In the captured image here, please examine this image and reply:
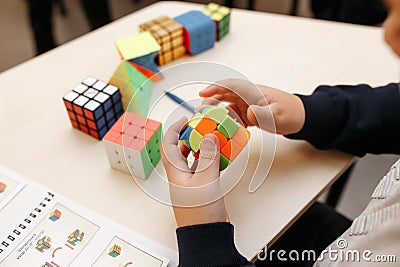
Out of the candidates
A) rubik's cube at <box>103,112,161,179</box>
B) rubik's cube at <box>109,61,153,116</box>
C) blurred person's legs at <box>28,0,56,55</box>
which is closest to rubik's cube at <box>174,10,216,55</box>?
rubik's cube at <box>109,61,153,116</box>

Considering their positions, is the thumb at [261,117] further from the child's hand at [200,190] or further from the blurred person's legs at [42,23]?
the blurred person's legs at [42,23]

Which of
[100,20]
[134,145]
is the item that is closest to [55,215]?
[134,145]

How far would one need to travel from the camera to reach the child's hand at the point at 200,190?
1.54 ft

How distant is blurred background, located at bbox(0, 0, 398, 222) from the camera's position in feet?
3.81

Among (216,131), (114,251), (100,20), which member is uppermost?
(216,131)

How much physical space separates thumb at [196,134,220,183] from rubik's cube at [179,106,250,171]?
0.02m

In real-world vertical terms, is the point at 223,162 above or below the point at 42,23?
above

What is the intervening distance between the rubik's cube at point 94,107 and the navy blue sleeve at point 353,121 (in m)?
0.30

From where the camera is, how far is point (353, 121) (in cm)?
60

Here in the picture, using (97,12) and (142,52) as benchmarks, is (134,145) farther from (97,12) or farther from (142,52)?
(97,12)

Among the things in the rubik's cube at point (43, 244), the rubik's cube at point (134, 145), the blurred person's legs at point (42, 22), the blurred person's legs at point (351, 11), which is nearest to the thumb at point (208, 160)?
the rubik's cube at point (134, 145)

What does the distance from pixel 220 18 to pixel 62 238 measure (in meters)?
0.56

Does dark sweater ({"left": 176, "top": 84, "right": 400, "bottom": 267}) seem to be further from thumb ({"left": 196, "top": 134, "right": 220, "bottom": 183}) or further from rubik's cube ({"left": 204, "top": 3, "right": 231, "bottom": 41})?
rubik's cube ({"left": 204, "top": 3, "right": 231, "bottom": 41})

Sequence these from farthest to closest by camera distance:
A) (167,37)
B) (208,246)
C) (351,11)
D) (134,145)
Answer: (351,11) → (167,37) → (134,145) → (208,246)
